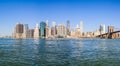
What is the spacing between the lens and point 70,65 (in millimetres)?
33531

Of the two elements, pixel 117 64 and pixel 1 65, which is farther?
pixel 117 64

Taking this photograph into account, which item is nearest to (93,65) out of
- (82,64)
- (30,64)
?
(82,64)

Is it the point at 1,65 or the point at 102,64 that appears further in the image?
the point at 102,64

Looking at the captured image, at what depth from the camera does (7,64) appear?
112ft

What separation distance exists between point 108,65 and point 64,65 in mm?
5961

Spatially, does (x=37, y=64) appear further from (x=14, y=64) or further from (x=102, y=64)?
(x=102, y=64)

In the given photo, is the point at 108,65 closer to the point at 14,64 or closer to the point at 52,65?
the point at 52,65

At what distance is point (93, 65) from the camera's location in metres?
34.2

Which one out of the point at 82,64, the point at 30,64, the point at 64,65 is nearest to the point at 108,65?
the point at 82,64

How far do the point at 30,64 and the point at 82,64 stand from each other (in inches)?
275

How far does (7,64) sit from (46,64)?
5.16 metres

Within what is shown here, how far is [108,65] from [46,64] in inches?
326

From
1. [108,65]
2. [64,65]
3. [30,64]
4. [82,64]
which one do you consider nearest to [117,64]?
[108,65]

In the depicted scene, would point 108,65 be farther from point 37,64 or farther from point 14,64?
point 14,64
